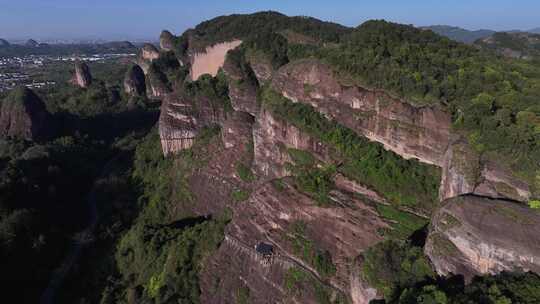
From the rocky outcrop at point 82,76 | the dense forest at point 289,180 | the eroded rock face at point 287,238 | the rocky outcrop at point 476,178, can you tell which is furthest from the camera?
the rocky outcrop at point 82,76

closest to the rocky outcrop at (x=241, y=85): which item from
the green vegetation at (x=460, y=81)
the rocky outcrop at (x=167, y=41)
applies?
the green vegetation at (x=460, y=81)

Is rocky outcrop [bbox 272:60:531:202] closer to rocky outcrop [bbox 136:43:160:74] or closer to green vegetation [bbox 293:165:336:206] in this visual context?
green vegetation [bbox 293:165:336:206]

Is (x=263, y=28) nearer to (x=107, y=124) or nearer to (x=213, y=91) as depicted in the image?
(x=213, y=91)

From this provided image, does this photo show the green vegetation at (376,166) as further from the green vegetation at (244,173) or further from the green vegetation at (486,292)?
the green vegetation at (244,173)

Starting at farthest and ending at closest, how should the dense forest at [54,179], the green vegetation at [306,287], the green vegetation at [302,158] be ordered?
the dense forest at [54,179] < the green vegetation at [302,158] < the green vegetation at [306,287]

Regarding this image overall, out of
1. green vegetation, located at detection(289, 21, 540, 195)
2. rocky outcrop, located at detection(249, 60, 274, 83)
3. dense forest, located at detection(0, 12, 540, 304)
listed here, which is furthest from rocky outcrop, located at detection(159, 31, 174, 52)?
green vegetation, located at detection(289, 21, 540, 195)

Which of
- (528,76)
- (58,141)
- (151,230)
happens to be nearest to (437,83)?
(528,76)

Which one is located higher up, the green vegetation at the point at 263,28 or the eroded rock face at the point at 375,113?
the green vegetation at the point at 263,28

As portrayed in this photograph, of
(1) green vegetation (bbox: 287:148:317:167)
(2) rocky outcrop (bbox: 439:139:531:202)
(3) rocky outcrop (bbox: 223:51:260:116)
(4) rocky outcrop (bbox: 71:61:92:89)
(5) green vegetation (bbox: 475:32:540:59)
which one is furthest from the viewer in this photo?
(4) rocky outcrop (bbox: 71:61:92:89)
